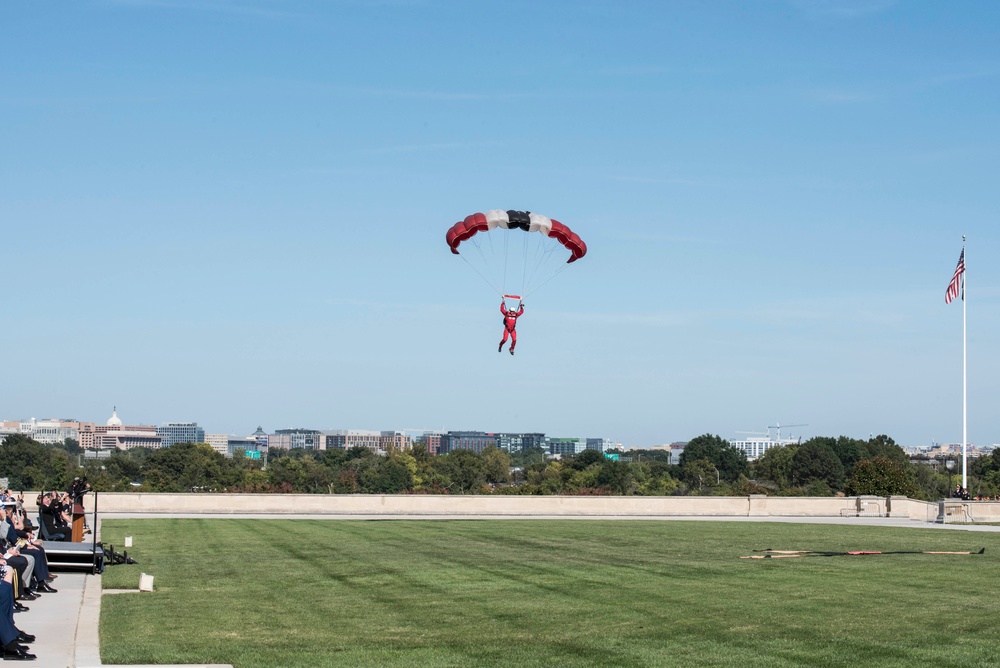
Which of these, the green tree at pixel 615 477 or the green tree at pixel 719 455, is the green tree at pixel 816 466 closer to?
the green tree at pixel 719 455

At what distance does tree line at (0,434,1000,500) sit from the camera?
109 metres

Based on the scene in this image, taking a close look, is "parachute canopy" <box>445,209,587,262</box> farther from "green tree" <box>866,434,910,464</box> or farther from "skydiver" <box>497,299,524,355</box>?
"green tree" <box>866,434,910,464</box>

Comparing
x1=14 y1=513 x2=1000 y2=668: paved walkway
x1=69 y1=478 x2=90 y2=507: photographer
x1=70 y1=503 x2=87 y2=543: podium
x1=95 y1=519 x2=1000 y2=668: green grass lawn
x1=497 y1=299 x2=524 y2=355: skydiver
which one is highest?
x1=497 y1=299 x2=524 y2=355: skydiver

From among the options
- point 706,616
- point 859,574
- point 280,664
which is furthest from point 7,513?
point 859,574

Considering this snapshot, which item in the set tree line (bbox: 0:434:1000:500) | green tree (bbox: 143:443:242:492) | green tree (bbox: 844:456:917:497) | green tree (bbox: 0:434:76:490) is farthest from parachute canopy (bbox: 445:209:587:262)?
green tree (bbox: 0:434:76:490)

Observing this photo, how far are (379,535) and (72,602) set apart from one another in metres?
18.8

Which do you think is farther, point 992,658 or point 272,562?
point 272,562

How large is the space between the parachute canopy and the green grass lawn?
386 inches

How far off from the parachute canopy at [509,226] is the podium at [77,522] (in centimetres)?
1405

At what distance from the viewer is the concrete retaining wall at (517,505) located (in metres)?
54.4

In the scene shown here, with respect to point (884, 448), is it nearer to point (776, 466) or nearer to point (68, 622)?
point (776, 466)

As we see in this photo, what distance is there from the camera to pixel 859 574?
2514 centimetres

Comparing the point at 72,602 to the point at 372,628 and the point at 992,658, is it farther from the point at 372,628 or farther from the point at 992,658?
the point at 992,658

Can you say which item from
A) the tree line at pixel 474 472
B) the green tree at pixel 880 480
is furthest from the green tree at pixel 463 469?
the green tree at pixel 880 480
